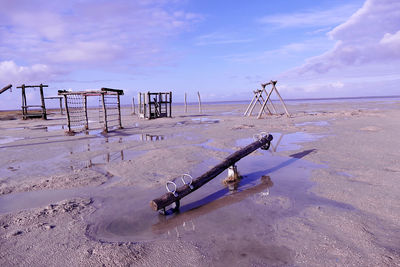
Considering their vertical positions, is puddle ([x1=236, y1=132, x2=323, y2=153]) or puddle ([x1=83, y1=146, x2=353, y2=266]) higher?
puddle ([x1=236, y1=132, x2=323, y2=153])

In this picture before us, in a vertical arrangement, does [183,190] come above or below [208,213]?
above

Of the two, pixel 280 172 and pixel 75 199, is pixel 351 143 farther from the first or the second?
pixel 75 199

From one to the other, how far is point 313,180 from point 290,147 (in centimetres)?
393

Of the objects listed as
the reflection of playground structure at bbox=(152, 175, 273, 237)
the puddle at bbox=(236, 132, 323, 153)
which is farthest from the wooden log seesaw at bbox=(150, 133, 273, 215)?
the puddle at bbox=(236, 132, 323, 153)

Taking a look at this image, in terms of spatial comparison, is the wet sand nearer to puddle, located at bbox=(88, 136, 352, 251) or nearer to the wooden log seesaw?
puddle, located at bbox=(88, 136, 352, 251)

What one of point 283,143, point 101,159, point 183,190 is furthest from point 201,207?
point 283,143

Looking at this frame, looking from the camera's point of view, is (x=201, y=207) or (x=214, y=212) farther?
(x=201, y=207)

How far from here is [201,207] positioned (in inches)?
188

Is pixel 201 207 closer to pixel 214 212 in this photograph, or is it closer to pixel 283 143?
pixel 214 212

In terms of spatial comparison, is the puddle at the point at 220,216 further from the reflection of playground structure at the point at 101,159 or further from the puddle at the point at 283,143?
the puddle at the point at 283,143

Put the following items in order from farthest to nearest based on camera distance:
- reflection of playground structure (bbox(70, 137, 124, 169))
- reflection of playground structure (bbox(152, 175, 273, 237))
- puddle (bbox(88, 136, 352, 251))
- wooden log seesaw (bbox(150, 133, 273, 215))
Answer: reflection of playground structure (bbox(70, 137, 124, 169)) < wooden log seesaw (bbox(150, 133, 273, 215)) < reflection of playground structure (bbox(152, 175, 273, 237)) < puddle (bbox(88, 136, 352, 251))

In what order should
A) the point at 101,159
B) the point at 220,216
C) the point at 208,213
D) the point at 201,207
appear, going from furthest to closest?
the point at 101,159
the point at 201,207
the point at 208,213
the point at 220,216

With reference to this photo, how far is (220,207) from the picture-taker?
4.76 meters

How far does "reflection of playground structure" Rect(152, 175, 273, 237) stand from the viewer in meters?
4.00
